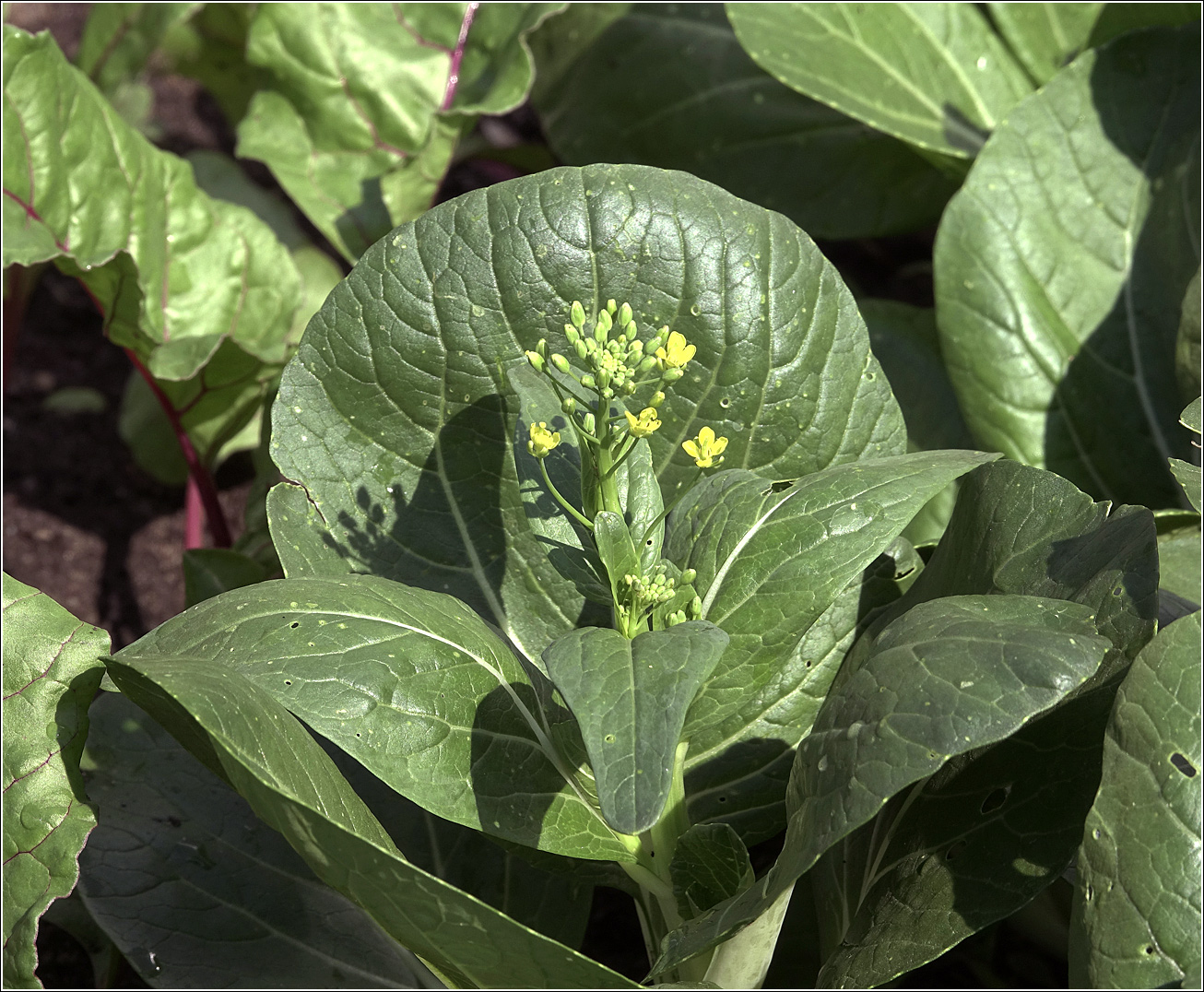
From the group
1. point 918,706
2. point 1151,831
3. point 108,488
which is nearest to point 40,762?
point 918,706

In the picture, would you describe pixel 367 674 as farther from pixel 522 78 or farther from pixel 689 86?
pixel 689 86

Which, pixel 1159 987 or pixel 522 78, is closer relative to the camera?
pixel 1159 987

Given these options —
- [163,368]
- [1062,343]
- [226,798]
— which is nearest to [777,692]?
[226,798]

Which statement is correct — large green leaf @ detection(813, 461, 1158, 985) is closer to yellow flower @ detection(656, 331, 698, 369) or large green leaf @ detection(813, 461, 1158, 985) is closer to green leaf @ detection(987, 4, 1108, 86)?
yellow flower @ detection(656, 331, 698, 369)

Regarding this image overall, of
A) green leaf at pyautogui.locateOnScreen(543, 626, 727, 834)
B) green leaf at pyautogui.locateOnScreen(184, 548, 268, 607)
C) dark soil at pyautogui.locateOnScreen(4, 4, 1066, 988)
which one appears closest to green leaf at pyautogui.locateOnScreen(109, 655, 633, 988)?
green leaf at pyautogui.locateOnScreen(543, 626, 727, 834)

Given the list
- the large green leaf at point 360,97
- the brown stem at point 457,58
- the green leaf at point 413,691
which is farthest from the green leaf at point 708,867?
the brown stem at point 457,58
